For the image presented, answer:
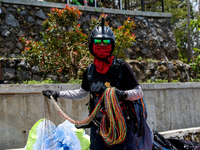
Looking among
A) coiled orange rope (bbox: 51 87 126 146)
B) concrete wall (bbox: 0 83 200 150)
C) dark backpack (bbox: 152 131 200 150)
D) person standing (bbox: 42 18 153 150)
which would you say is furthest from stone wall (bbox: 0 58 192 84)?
coiled orange rope (bbox: 51 87 126 146)

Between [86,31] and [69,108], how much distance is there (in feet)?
18.3

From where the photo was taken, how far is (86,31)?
927 cm

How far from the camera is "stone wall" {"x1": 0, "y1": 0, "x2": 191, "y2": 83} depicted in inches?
304

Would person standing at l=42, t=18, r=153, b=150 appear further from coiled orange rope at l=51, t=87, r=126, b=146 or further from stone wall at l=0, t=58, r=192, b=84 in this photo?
stone wall at l=0, t=58, r=192, b=84

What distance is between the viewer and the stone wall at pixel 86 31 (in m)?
7.72

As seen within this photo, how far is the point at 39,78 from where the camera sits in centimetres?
775

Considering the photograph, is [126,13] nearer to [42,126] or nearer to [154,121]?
[154,121]

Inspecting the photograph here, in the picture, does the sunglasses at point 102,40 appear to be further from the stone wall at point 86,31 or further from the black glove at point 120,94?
the stone wall at point 86,31

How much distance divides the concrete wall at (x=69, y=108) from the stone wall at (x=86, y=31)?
11.0ft

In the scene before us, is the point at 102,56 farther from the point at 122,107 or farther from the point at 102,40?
the point at 122,107

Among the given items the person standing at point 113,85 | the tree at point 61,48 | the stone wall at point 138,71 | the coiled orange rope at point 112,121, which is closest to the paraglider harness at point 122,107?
the person standing at point 113,85

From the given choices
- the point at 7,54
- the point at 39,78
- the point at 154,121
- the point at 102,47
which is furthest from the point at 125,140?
the point at 7,54

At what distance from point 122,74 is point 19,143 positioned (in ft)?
7.85

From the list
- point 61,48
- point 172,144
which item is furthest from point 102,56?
point 61,48
